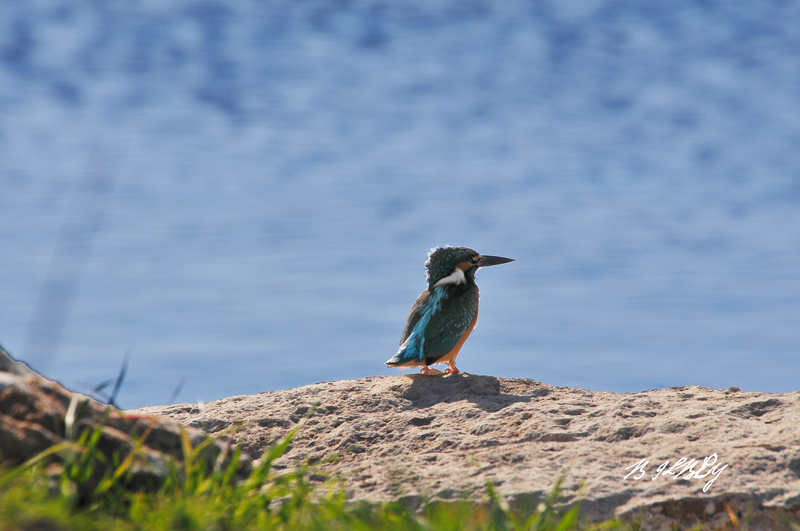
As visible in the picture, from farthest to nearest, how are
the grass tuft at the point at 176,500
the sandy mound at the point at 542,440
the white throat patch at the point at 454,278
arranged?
the white throat patch at the point at 454,278, the sandy mound at the point at 542,440, the grass tuft at the point at 176,500

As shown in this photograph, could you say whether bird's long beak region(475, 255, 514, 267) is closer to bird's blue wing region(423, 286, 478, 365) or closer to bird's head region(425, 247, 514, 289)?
bird's head region(425, 247, 514, 289)

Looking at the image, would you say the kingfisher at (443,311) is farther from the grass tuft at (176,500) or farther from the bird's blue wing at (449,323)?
the grass tuft at (176,500)

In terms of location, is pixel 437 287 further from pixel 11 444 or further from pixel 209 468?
pixel 11 444

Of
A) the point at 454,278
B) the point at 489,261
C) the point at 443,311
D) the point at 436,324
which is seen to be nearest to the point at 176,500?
the point at 436,324

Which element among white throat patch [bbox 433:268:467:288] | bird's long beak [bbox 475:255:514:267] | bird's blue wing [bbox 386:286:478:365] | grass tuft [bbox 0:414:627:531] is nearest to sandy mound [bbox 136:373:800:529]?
bird's blue wing [bbox 386:286:478:365]

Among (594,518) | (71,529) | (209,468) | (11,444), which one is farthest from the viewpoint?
(594,518)

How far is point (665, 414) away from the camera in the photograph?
481 cm

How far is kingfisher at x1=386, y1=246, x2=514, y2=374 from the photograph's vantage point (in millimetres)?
6286

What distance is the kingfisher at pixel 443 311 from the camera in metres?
6.29

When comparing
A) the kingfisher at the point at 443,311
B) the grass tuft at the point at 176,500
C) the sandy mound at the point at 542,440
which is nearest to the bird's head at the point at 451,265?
the kingfisher at the point at 443,311

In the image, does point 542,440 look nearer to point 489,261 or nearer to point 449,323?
point 449,323

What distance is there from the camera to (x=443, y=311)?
6531 millimetres

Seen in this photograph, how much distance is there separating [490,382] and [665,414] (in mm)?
1544

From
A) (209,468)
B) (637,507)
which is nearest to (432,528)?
(209,468)
